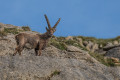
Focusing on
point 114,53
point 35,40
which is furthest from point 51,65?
point 114,53

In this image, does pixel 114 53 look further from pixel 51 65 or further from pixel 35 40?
pixel 35 40

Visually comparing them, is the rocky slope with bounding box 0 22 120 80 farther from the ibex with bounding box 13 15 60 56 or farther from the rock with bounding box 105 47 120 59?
the rock with bounding box 105 47 120 59

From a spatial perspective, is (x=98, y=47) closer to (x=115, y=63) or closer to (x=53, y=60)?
(x=115, y=63)

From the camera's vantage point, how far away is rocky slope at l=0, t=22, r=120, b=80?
17.7 meters

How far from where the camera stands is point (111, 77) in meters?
21.8

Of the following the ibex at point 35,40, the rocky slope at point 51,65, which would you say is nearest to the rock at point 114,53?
the rocky slope at point 51,65

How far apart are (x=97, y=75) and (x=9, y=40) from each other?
8.81 m

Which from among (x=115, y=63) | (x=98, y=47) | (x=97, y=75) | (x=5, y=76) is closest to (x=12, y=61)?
(x=5, y=76)

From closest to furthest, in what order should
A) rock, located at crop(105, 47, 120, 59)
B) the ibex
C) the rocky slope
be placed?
1. the ibex
2. the rocky slope
3. rock, located at crop(105, 47, 120, 59)

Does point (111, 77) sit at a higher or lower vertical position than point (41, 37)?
lower

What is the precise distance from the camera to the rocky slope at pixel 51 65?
17.7 meters

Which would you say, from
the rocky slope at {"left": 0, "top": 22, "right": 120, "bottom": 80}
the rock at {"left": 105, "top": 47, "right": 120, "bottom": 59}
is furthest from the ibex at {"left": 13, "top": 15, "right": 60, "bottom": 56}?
the rock at {"left": 105, "top": 47, "right": 120, "bottom": 59}

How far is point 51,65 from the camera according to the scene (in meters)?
19.2

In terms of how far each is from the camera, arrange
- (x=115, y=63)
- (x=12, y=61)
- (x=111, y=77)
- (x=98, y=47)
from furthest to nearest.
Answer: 1. (x=98, y=47)
2. (x=115, y=63)
3. (x=111, y=77)
4. (x=12, y=61)
